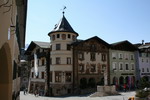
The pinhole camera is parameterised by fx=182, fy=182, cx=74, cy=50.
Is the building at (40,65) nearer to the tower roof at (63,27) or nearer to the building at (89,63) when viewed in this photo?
the tower roof at (63,27)

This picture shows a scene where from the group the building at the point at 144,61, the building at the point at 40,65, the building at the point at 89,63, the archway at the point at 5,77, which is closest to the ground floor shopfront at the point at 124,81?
the building at the point at 144,61

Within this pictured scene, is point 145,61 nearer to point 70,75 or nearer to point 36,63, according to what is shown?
point 70,75

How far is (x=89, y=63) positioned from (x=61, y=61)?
6.99 metres

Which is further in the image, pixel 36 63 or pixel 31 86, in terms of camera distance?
pixel 31 86

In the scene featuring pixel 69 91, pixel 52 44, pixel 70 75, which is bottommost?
pixel 69 91

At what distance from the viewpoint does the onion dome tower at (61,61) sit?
39.1 m

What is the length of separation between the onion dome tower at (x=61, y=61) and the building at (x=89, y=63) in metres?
1.18

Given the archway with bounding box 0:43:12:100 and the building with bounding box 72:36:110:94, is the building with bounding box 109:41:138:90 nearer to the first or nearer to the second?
the building with bounding box 72:36:110:94

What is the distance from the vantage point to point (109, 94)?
112ft

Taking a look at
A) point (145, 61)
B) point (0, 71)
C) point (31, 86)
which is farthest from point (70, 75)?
point (0, 71)

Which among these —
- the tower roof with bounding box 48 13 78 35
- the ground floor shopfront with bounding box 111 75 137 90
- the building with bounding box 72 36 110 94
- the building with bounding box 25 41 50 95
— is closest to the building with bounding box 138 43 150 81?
the ground floor shopfront with bounding box 111 75 137 90

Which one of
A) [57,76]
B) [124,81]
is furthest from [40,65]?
[124,81]

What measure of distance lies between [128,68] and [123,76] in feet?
10.1

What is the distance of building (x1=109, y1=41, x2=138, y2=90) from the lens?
152 ft
